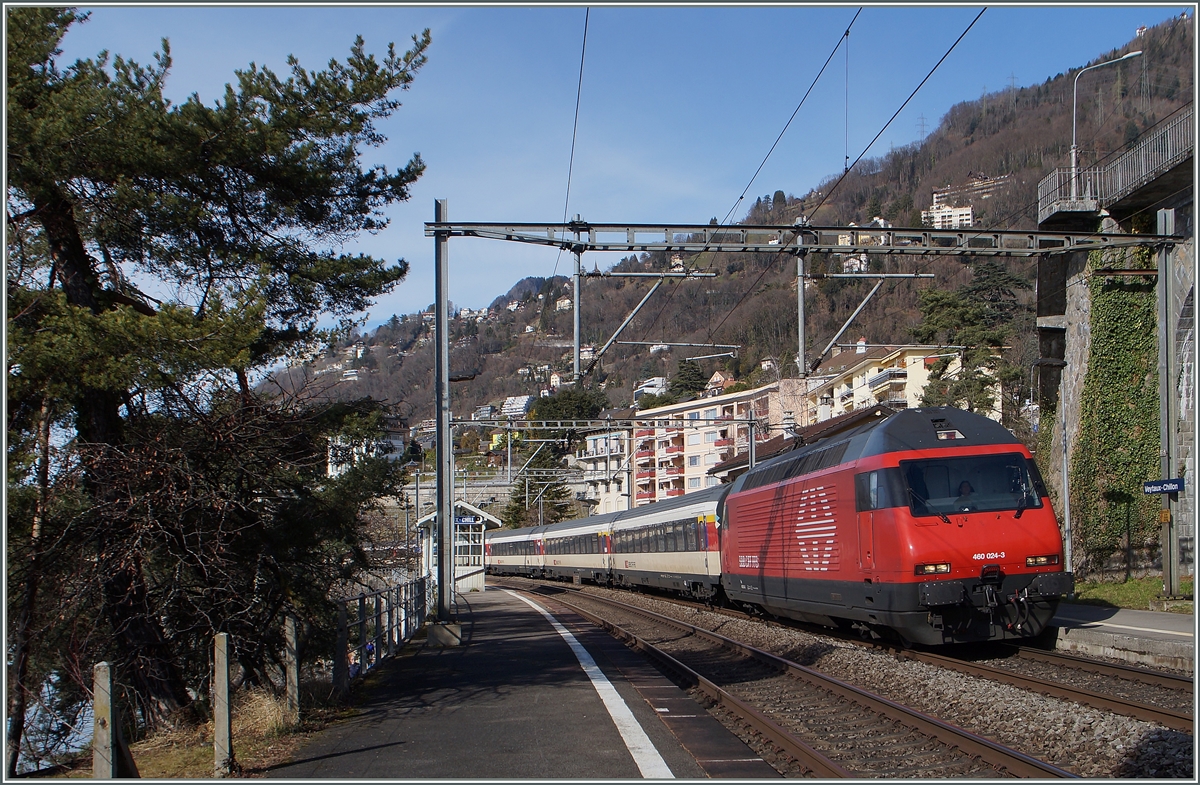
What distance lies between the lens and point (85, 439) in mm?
9852

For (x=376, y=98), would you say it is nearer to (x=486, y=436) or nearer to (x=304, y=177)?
(x=304, y=177)

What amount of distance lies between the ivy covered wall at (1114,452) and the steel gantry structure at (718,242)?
7748 mm

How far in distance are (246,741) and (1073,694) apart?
26.1ft

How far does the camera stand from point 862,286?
102 meters

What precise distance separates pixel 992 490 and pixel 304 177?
960 cm

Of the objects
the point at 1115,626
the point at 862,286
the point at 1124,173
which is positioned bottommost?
the point at 1115,626

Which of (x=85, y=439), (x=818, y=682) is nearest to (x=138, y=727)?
(x=85, y=439)

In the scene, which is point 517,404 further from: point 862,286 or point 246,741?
point 246,741

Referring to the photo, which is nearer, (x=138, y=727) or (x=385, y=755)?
(x=385, y=755)

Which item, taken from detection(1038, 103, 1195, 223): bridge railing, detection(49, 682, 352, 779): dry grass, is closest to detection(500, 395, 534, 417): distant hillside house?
detection(1038, 103, 1195, 223): bridge railing

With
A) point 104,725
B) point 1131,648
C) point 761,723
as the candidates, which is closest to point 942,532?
point 1131,648

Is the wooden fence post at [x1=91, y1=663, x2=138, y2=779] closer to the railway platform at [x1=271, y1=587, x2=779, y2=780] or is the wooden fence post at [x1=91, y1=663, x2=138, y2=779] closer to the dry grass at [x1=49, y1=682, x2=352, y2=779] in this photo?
the dry grass at [x1=49, y1=682, x2=352, y2=779]

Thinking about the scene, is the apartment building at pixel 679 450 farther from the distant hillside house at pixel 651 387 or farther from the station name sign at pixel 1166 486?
the station name sign at pixel 1166 486

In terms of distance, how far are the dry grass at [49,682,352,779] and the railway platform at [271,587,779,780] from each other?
0.23m
